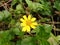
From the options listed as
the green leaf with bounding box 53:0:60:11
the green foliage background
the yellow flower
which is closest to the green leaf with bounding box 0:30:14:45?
the green foliage background

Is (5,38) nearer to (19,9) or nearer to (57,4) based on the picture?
(19,9)

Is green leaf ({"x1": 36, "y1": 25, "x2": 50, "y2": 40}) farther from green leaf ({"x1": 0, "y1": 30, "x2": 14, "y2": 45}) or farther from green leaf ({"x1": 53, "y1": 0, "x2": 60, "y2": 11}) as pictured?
green leaf ({"x1": 53, "y1": 0, "x2": 60, "y2": 11})

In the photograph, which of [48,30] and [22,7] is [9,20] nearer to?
[22,7]

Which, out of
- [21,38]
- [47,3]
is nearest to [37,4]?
[47,3]

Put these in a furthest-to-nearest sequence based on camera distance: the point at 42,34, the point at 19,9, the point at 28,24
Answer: the point at 19,9
the point at 28,24
the point at 42,34

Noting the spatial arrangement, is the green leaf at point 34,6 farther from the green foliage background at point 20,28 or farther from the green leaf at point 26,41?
the green leaf at point 26,41

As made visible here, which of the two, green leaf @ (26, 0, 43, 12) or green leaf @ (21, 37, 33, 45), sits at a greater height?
green leaf @ (26, 0, 43, 12)

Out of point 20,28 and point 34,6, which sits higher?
point 34,6

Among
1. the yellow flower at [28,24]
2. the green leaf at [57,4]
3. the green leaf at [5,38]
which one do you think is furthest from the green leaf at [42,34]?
the green leaf at [57,4]

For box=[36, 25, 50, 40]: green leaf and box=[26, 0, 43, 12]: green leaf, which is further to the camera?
box=[26, 0, 43, 12]: green leaf

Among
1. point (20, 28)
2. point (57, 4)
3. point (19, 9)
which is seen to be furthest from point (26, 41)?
point (57, 4)

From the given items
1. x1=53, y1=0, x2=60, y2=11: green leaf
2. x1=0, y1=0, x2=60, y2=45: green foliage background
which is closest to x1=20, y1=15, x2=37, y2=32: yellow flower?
x1=0, y1=0, x2=60, y2=45: green foliage background

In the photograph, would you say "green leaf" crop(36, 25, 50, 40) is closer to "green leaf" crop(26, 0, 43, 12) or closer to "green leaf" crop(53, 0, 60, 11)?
"green leaf" crop(26, 0, 43, 12)

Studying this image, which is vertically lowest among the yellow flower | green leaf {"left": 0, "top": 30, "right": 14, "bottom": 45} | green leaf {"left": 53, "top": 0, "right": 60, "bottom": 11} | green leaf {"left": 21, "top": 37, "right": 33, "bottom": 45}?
green leaf {"left": 21, "top": 37, "right": 33, "bottom": 45}
